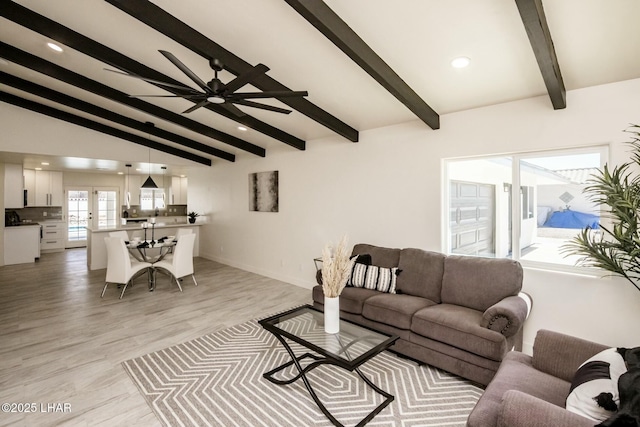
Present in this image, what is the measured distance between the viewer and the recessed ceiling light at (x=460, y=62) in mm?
2571

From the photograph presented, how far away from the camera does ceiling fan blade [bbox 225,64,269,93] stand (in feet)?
7.46

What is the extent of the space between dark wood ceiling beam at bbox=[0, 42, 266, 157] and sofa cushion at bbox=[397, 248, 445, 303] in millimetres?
3726

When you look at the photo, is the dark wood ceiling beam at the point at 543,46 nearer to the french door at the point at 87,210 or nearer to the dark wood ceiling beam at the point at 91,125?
the dark wood ceiling beam at the point at 91,125

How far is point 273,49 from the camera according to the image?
2805 millimetres

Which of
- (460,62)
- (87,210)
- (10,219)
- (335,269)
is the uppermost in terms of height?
(460,62)

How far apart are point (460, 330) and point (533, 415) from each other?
4.23 feet

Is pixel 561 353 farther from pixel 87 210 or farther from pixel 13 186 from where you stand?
pixel 87 210

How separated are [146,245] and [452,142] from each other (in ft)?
16.4

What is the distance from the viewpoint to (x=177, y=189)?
1020 centimetres

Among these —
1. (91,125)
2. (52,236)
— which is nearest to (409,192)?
(91,125)

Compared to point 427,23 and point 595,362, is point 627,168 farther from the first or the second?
point 427,23

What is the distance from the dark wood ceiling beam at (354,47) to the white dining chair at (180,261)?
155 inches

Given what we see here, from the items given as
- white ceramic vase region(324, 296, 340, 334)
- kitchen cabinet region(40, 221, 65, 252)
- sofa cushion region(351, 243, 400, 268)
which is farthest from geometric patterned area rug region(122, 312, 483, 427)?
kitchen cabinet region(40, 221, 65, 252)

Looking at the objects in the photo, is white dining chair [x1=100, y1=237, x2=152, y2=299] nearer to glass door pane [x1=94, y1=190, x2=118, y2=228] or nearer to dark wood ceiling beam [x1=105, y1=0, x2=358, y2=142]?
dark wood ceiling beam [x1=105, y1=0, x2=358, y2=142]
